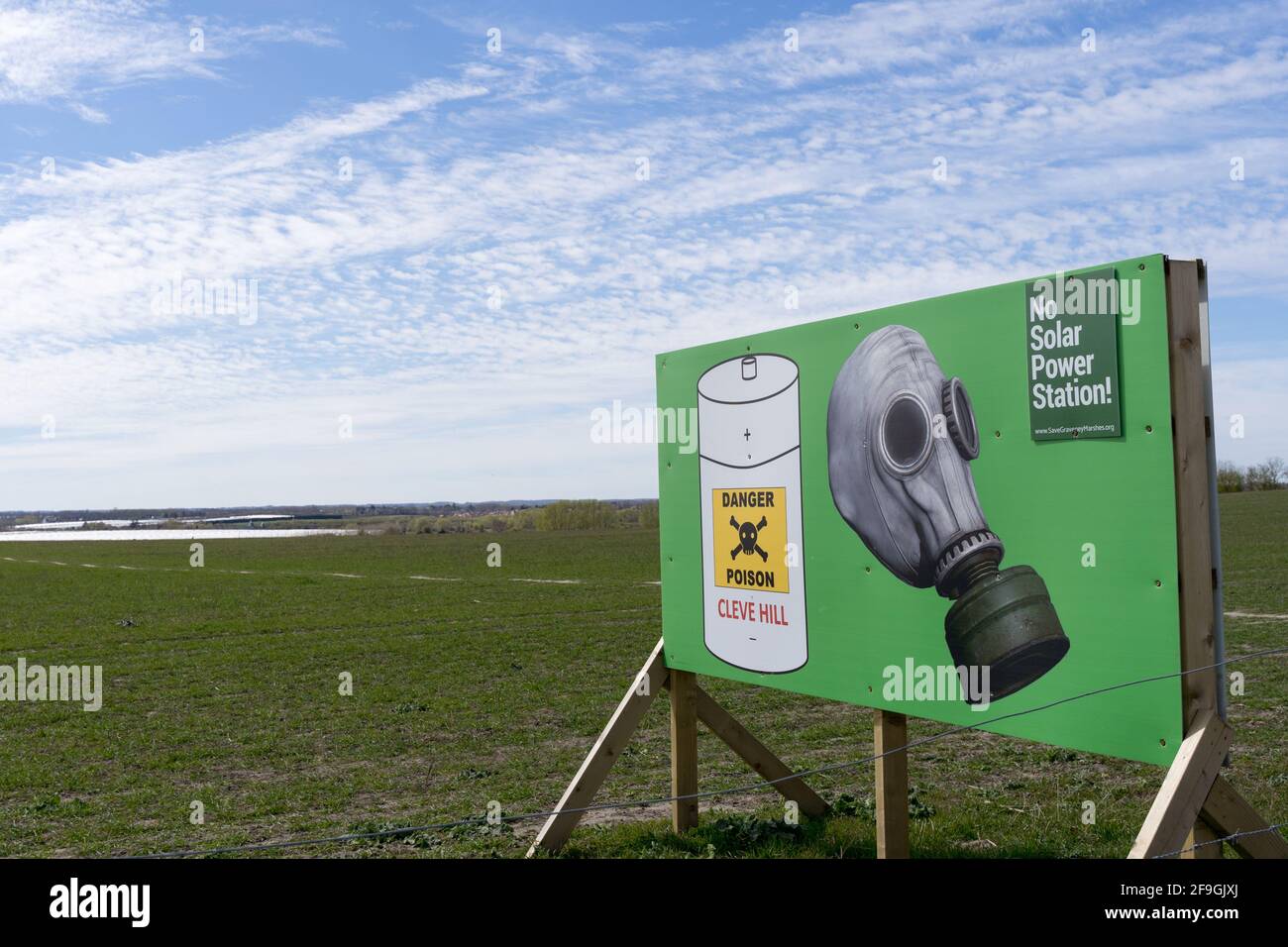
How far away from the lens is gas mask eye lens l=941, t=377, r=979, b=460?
483 cm

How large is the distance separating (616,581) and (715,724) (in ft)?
72.8

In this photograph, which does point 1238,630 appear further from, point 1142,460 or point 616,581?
point 616,581

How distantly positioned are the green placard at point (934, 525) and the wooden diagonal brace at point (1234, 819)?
0.81ft

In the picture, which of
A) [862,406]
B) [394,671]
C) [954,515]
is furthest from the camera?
[394,671]

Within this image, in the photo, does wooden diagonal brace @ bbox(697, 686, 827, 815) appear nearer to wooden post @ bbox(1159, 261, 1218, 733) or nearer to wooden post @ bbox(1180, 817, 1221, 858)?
wooden post @ bbox(1180, 817, 1221, 858)

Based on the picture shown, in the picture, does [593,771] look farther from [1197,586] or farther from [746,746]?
[1197,586]

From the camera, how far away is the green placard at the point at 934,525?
411cm

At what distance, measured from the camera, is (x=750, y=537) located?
638cm

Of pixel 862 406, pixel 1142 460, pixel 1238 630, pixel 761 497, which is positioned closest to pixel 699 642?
pixel 761 497

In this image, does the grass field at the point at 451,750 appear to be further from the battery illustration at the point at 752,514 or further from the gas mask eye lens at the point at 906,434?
the gas mask eye lens at the point at 906,434

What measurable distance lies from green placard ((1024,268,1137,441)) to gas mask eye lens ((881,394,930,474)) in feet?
2.14

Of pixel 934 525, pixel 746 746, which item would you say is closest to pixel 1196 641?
pixel 934 525

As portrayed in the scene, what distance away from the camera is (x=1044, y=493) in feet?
14.8

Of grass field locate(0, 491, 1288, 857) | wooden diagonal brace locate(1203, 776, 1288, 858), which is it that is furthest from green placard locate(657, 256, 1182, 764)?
grass field locate(0, 491, 1288, 857)
